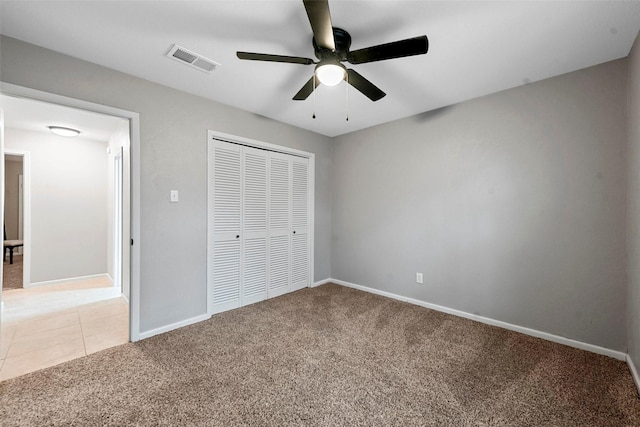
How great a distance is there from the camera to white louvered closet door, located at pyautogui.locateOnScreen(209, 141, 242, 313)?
2961mm

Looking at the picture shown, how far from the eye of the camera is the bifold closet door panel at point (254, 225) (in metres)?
3.26

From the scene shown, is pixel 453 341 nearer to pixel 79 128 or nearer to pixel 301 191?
pixel 301 191

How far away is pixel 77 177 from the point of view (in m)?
4.41

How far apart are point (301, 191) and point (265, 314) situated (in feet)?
5.86

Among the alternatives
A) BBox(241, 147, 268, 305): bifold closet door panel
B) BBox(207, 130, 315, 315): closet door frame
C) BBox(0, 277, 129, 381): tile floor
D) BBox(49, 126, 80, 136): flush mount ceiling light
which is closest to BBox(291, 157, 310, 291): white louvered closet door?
BBox(207, 130, 315, 315): closet door frame

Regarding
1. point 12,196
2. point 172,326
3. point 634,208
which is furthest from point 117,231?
point 634,208

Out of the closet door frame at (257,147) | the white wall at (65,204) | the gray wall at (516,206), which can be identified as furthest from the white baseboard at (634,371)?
the white wall at (65,204)

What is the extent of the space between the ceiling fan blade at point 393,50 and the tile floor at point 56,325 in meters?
3.05

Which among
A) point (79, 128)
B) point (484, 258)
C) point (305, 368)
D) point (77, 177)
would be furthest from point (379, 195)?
point (77, 177)

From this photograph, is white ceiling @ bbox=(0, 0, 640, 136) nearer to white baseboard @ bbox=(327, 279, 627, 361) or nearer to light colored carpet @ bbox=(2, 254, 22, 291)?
white baseboard @ bbox=(327, 279, 627, 361)

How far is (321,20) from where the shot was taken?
133 cm

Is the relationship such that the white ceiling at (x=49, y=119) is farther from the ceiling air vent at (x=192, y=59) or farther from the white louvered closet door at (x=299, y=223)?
the white louvered closet door at (x=299, y=223)

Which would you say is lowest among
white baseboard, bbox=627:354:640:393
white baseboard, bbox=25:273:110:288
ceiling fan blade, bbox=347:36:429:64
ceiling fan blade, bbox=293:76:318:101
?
white baseboard, bbox=627:354:640:393

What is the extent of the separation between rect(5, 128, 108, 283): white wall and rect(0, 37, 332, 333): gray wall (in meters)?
3.07
